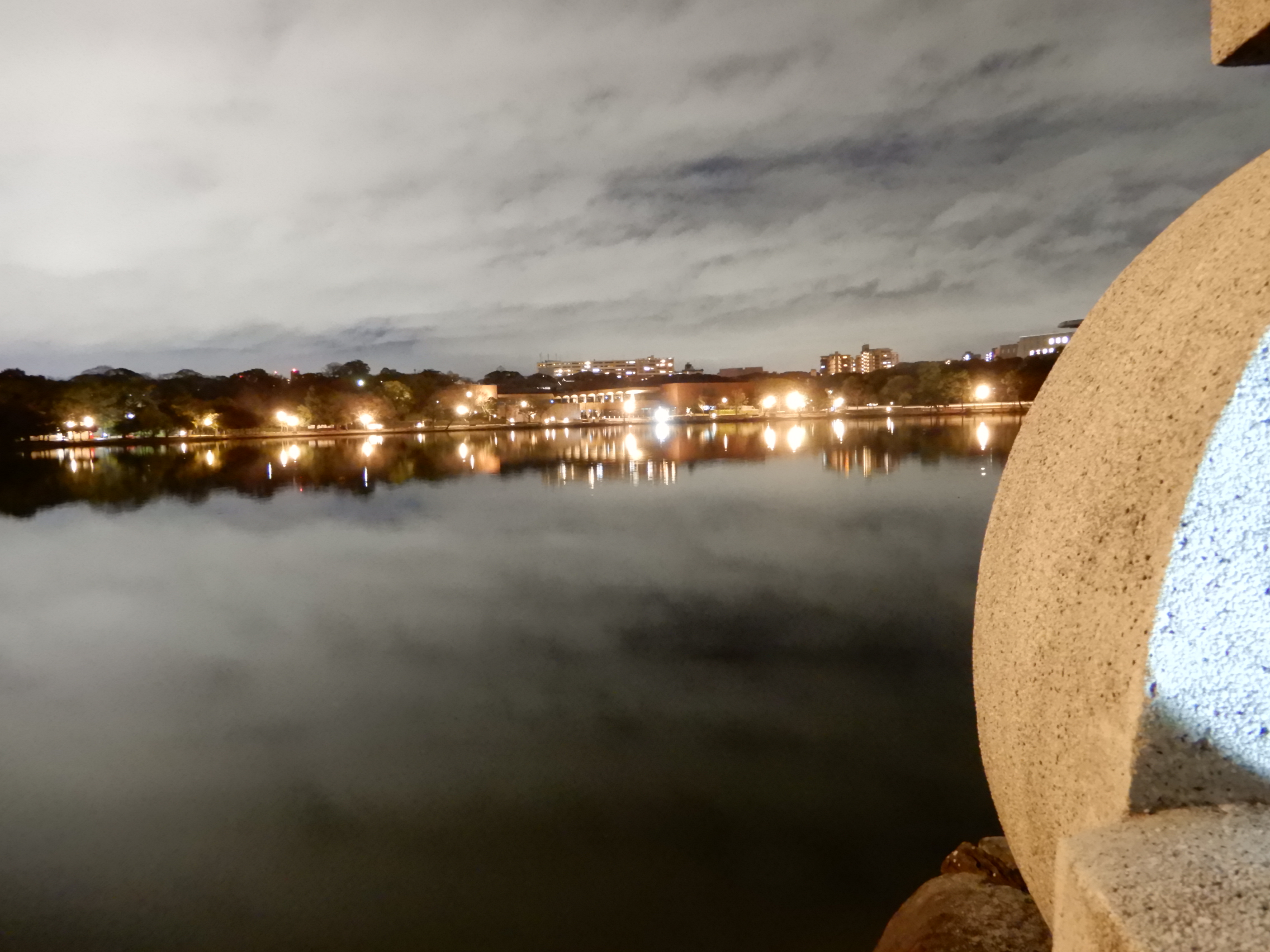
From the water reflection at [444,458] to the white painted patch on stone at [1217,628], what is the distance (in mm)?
26569

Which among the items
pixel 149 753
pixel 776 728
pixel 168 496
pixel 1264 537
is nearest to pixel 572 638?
pixel 776 728

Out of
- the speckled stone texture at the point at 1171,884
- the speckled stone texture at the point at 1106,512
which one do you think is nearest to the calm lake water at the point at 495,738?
the speckled stone texture at the point at 1106,512

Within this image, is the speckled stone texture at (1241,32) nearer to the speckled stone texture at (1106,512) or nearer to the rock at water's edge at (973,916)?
the speckled stone texture at (1106,512)

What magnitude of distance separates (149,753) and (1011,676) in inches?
365

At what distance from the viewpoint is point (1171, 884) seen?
5.06 ft

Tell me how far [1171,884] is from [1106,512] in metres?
0.92

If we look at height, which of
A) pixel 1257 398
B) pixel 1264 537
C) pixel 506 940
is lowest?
pixel 506 940

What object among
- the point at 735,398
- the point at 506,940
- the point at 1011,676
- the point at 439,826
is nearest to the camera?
the point at 1011,676

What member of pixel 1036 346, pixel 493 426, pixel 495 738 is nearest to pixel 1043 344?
pixel 1036 346

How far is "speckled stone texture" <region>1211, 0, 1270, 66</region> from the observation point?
7.14 feet

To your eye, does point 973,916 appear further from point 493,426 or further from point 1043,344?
point 1043,344

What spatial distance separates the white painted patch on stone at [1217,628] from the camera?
1775 millimetres

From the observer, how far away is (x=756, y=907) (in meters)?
5.34

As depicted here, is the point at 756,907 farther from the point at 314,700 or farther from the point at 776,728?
the point at 314,700
